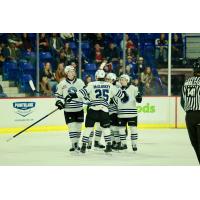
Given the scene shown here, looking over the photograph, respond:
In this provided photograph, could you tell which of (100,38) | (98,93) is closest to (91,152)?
(98,93)

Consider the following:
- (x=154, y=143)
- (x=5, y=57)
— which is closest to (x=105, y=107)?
(x=154, y=143)

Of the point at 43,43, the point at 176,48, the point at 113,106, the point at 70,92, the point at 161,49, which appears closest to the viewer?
the point at 70,92

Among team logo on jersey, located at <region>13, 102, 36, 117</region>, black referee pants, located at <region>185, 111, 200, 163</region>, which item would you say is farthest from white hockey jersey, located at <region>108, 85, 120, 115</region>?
team logo on jersey, located at <region>13, 102, 36, 117</region>

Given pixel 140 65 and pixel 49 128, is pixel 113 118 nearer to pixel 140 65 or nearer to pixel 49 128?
pixel 49 128

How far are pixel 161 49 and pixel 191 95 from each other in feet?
15.0

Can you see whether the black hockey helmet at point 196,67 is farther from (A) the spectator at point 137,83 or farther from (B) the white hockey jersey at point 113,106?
(A) the spectator at point 137,83

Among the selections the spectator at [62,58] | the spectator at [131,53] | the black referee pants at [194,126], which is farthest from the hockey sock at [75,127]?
the spectator at [131,53]

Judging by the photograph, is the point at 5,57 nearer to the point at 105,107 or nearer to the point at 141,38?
the point at 141,38

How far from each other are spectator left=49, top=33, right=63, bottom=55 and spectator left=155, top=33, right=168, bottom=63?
4.96 ft

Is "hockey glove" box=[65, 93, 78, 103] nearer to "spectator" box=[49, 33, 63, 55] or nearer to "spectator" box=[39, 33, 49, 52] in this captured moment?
"spectator" box=[39, 33, 49, 52]

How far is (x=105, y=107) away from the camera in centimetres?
713

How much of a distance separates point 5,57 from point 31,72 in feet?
1.46

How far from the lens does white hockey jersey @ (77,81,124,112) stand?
23.3 ft

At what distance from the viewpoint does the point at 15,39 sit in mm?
9992
